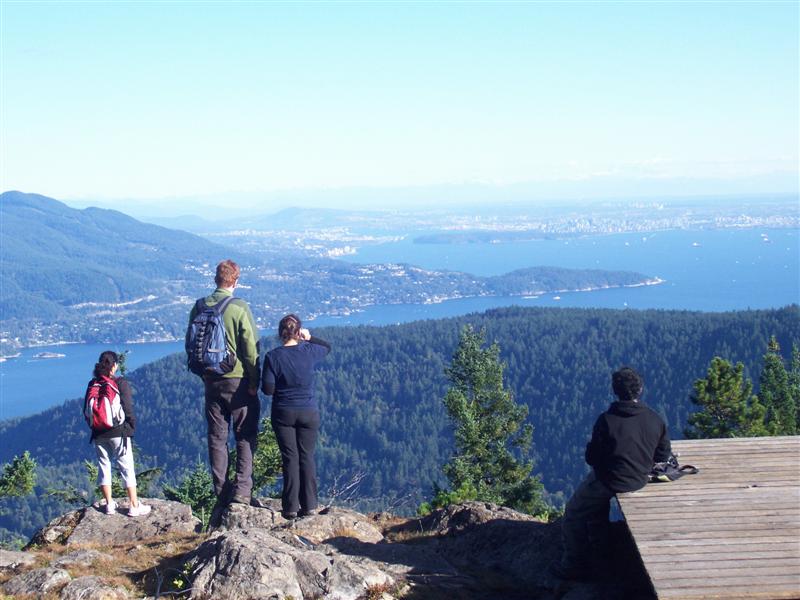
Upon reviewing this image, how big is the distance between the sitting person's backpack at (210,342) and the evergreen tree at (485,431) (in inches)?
570

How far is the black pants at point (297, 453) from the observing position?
7.41 m

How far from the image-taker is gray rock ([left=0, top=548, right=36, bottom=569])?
6543 mm

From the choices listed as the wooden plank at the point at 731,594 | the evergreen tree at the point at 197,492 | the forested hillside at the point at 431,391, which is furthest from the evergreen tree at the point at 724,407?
the forested hillside at the point at 431,391

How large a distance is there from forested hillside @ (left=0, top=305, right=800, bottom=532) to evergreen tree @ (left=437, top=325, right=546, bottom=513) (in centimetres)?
3858

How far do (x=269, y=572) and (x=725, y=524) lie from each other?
10.5ft

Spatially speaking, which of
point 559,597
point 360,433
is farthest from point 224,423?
point 360,433

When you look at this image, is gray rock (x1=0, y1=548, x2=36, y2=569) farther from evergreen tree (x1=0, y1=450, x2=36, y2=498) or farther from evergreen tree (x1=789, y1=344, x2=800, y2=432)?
evergreen tree (x1=789, y1=344, x2=800, y2=432)

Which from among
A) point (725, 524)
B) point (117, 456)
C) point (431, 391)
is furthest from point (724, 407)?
→ point (431, 391)

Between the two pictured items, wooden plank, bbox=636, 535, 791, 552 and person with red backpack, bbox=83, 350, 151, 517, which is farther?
person with red backpack, bbox=83, 350, 151, 517

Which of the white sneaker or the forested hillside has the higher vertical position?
the white sneaker

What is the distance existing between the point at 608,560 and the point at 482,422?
1737cm

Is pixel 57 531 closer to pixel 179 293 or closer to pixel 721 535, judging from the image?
pixel 721 535

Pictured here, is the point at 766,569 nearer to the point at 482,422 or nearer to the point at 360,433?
the point at 482,422

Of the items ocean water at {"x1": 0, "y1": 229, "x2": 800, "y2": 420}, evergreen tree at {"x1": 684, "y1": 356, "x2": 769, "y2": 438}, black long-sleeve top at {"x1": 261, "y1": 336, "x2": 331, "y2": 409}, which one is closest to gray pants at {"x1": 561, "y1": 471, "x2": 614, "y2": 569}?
black long-sleeve top at {"x1": 261, "y1": 336, "x2": 331, "y2": 409}
